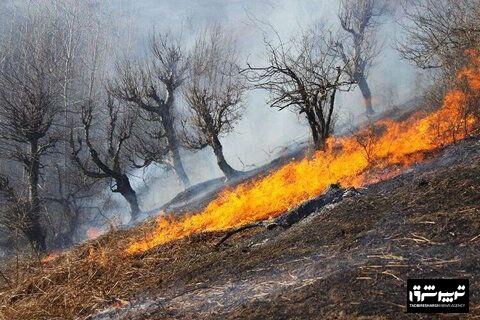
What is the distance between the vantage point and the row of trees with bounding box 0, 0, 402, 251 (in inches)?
671

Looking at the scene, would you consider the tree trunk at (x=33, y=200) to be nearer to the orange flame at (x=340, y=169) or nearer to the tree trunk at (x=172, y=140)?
the tree trunk at (x=172, y=140)

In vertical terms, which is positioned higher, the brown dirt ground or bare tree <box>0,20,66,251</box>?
bare tree <box>0,20,66,251</box>

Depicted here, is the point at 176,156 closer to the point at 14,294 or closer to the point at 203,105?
the point at 203,105

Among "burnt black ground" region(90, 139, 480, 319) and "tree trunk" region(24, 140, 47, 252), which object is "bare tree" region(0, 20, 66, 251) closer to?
"tree trunk" region(24, 140, 47, 252)

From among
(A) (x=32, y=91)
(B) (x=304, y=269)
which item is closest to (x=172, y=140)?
(A) (x=32, y=91)

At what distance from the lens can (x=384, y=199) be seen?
6.20 meters

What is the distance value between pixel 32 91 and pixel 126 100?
13.2m

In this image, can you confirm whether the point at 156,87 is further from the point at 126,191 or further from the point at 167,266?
the point at 167,266

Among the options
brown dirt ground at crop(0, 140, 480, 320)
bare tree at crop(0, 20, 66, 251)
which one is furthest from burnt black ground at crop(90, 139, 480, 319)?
bare tree at crop(0, 20, 66, 251)

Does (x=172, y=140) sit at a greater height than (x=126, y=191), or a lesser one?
greater

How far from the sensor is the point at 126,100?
23734mm

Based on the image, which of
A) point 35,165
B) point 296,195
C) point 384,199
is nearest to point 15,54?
point 35,165

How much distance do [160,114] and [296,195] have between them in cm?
1517

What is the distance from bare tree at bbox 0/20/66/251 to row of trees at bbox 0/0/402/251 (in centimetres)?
9
